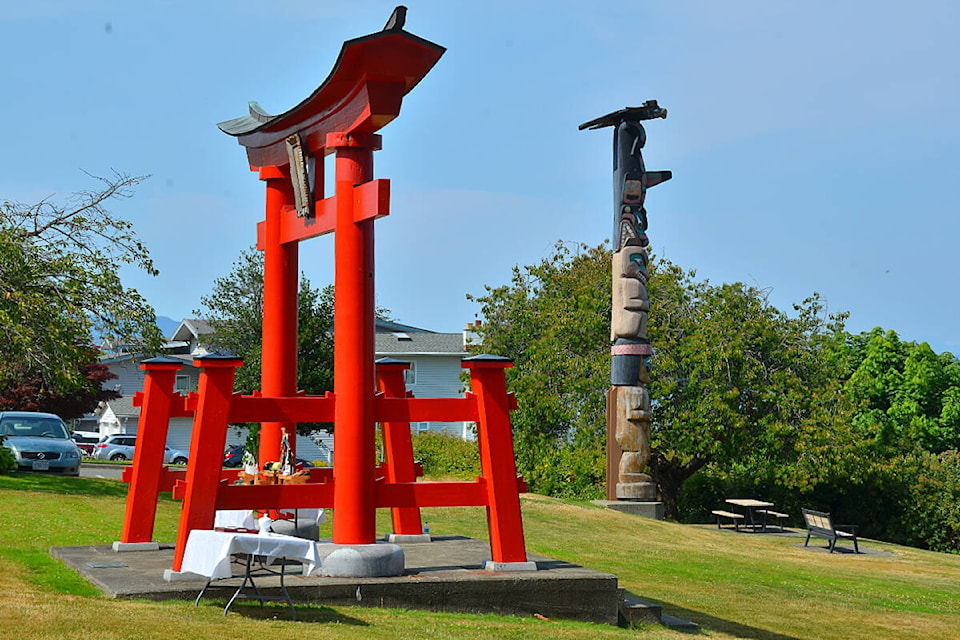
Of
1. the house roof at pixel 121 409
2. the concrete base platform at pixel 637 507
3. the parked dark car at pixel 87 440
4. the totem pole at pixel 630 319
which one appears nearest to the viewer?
the concrete base platform at pixel 637 507

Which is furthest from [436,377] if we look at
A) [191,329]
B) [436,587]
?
[436,587]

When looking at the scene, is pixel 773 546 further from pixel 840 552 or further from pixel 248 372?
pixel 248 372

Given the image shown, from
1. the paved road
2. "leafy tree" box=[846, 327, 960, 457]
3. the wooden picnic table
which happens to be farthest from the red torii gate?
"leafy tree" box=[846, 327, 960, 457]

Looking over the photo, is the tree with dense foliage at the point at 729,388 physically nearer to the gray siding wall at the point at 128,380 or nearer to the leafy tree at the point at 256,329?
the leafy tree at the point at 256,329

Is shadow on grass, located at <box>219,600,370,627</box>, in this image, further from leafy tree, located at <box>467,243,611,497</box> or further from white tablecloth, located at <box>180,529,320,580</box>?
leafy tree, located at <box>467,243,611,497</box>

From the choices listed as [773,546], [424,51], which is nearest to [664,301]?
[773,546]

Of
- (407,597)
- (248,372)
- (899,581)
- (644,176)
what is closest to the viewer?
(407,597)

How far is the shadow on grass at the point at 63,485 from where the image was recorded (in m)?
20.5

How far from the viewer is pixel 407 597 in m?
10.0

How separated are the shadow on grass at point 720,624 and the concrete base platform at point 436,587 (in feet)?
4.76

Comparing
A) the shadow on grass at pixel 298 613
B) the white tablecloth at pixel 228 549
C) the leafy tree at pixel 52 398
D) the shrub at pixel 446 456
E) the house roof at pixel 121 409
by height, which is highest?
the house roof at pixel 121 409

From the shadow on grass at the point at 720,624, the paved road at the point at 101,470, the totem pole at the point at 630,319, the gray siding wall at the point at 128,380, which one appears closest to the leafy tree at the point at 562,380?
the totem pole at the point at 630,319

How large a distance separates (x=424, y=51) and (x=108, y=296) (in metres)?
13.8

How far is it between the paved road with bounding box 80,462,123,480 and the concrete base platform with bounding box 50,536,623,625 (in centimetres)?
2244
